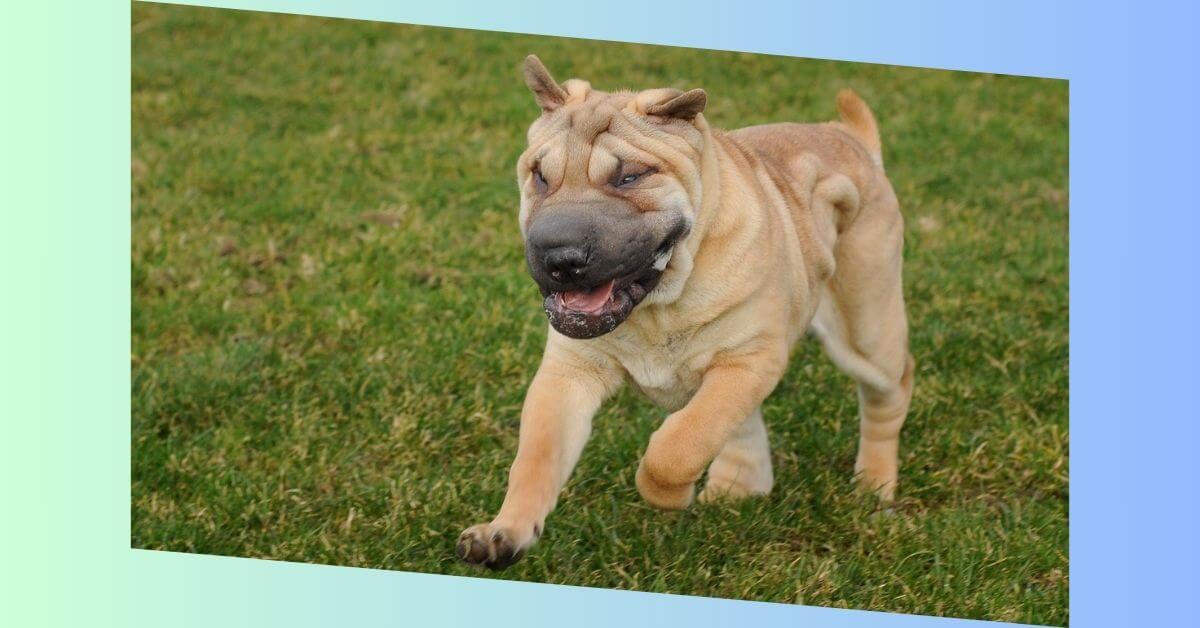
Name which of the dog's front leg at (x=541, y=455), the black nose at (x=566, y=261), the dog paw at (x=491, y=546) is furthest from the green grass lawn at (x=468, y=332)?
the black nose at (x=566, y=261)

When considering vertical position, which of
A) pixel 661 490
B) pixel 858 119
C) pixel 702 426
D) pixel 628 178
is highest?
pixel 858 119

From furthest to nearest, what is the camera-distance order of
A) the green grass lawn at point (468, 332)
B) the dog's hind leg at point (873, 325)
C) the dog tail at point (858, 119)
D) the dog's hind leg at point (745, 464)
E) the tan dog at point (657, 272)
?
the dog tail at point (858, 119)
the dog's hind leg at point (745, 464)
the dog's hind leg at point (873, 325)
the green grass lawn at point (468, 332)
the tan dog at point (657, 272)

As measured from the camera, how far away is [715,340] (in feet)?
13.1

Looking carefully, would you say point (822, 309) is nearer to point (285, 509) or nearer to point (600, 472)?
point (600, 472)

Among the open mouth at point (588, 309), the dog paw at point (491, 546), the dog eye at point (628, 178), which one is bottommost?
the dog paw at point (491, 546)

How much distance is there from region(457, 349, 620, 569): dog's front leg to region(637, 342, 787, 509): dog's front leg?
9.0 inches

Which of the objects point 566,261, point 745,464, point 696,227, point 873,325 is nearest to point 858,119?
point 873,325

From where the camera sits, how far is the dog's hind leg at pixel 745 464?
4.88 meters

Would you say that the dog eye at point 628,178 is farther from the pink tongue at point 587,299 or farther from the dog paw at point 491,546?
the dog paw at point 491,546

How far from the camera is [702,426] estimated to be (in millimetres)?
3824

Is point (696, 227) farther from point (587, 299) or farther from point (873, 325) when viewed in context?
point (873, 325)

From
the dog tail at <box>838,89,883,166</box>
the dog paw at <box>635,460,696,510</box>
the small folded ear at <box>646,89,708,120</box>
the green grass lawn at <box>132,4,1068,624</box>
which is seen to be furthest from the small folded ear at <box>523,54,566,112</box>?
the dog tail at <box>838,89,883,166</box>

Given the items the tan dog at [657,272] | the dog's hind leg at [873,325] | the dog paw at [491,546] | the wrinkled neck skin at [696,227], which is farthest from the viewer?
the dog's hind leg at [873,325]

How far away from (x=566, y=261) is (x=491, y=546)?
71 cm
